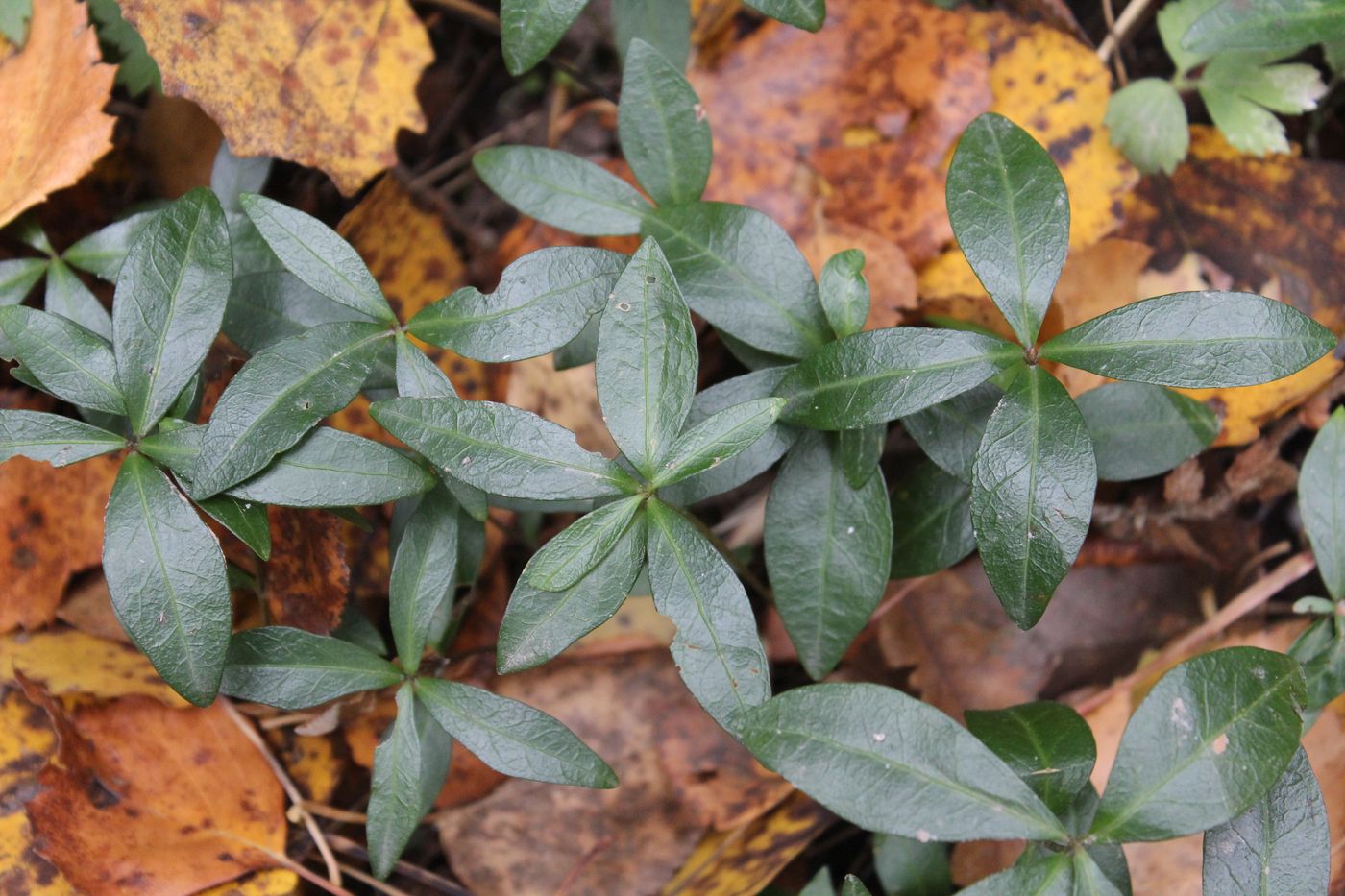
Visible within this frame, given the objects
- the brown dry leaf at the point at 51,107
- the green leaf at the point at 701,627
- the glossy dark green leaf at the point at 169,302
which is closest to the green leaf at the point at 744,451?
the green leaf at the point at 701,627

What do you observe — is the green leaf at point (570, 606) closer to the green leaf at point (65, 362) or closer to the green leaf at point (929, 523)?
the green leaf at point (929, 523)

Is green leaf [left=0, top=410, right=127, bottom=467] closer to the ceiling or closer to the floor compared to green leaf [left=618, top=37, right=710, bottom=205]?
closer to the floor

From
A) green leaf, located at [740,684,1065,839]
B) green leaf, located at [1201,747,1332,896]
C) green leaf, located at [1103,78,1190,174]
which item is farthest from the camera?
green leaf, located at [1103,78,1190,174]

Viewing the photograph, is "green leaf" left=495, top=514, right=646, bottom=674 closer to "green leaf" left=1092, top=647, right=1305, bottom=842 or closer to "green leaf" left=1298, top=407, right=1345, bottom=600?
"green leaf" left=1092, top=647, right=1305, bottom=842

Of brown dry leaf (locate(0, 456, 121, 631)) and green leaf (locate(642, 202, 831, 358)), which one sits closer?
green leaf (locate(642, 202, 831, 358))

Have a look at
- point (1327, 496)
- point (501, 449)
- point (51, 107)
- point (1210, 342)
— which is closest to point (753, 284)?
point (501, 449)

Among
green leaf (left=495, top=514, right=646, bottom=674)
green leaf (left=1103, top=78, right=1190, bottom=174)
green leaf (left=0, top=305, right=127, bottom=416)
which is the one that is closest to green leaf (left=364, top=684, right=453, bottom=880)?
green leaf (left=495, top=514, right=646, bottom=674)

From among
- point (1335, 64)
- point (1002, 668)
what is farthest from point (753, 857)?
point (1335, 64)

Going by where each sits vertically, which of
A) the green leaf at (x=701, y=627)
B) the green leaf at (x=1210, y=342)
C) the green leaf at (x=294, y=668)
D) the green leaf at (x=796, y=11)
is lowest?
the green leaf at (x=294, y=668)
